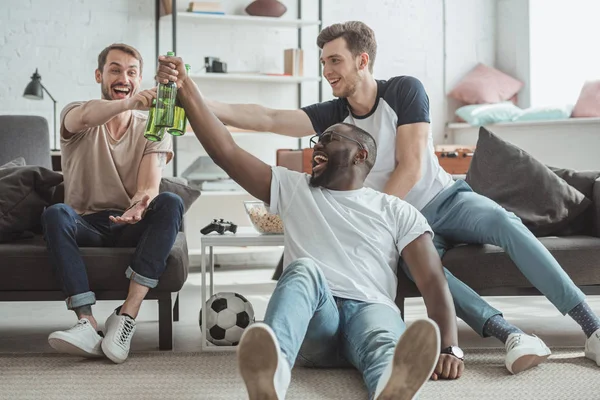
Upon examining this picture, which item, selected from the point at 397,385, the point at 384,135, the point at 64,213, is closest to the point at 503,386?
the point at 397,385

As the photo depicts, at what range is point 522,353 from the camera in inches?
92.7

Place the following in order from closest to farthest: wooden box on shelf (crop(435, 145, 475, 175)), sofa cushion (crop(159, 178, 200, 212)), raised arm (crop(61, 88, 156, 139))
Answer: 1. raised arm (crop(61, 88, 156, 139))
2. sofa cushion (crop(159, 178, 200, 212))
3. wooden box on shelf (crop(435, 145, 475, 175))

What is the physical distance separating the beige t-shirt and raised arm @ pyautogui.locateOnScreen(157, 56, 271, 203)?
64cm

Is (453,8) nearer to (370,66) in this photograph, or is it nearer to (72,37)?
(72,37)

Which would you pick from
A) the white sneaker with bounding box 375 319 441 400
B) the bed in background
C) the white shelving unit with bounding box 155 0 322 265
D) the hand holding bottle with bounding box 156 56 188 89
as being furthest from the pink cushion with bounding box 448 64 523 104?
the white sneaker with bounding box 375 319 441 400

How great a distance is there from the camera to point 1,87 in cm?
509

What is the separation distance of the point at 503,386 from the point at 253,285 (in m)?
2.30

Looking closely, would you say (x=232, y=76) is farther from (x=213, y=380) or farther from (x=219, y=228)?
(x=213, y=380)

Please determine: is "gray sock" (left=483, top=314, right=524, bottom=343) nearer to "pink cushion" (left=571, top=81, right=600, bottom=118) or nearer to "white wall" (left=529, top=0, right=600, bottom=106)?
"pink cushion" (left=571, top=81, right=600, bottom=118)

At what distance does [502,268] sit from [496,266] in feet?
0.08

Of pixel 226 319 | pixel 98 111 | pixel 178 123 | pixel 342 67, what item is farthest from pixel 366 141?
pixel 98 111

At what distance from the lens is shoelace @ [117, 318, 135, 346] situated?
2.53 metres

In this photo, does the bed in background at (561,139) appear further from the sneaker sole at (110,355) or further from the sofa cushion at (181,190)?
the sneaker sole at (110,355)

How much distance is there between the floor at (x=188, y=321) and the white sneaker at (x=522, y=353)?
1.23 feet
